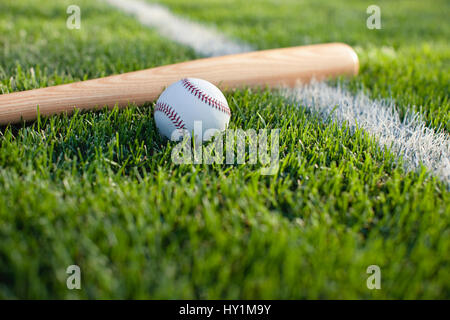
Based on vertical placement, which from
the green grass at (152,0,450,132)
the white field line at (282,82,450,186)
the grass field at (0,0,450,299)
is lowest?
the grass field at (0,0,450,299)

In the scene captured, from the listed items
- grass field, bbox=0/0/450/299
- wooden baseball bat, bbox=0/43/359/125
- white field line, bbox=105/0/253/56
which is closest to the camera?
grass field, bbox=0/0/450/299

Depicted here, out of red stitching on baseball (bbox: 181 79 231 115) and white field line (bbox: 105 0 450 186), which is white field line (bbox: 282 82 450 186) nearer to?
white field line (bbox: 105 0 450 186)

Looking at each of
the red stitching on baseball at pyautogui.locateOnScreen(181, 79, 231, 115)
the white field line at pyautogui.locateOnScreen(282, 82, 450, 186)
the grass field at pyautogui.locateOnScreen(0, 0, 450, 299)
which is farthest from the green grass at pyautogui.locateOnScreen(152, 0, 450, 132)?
the red stitching on baseball at pyautogui.locateOnScreen(181, 79, 231, 115)

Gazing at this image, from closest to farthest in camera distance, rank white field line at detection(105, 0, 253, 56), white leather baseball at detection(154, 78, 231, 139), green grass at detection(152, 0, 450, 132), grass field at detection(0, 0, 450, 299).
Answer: grass field at detection(0, 0, 450, 299) < white leather baseball at detection(154, 78, 231, 139) < green grass at detection(152, 0, 450, 132) < white field line at detection(105, 0, 253, 56)

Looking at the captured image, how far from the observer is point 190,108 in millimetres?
2111

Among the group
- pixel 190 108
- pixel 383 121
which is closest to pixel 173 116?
pixel 190 108

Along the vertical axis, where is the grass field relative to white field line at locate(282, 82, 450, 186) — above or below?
below

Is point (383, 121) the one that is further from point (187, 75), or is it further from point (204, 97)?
point (187, 75)

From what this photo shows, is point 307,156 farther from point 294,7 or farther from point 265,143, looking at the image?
point 294,7

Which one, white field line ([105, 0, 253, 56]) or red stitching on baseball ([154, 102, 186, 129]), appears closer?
red stitching on baseball ([154, 102, 186, 129])

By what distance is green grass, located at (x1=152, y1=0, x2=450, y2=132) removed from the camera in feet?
10.4

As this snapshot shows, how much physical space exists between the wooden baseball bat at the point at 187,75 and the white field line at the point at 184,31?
124 centimetres

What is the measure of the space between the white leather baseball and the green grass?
146cm

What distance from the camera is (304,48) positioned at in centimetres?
343
